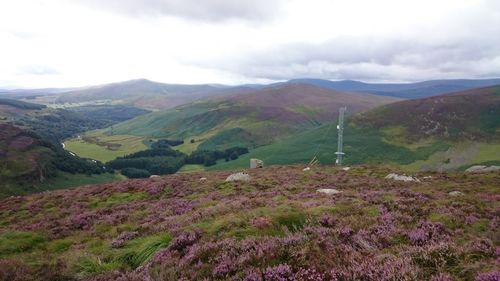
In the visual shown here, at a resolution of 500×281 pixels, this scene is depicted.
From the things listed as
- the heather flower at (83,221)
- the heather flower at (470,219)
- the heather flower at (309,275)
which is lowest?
the heather flower at (83,221)

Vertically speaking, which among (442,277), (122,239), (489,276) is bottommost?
(122,239)

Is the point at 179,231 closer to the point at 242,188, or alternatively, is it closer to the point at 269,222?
the point at 269,222

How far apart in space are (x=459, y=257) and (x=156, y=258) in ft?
26.0

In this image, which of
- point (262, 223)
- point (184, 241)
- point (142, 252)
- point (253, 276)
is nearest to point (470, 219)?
point (262, 223)

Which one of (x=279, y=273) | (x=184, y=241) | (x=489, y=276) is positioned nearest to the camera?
(x=489, y=276)

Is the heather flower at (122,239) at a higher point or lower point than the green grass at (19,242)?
higher

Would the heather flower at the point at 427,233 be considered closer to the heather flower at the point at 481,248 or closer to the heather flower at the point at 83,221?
the heather flower at the point at 481,248

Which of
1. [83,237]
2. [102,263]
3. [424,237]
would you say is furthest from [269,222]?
[83,237]

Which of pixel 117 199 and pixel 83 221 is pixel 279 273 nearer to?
pixel 83 221

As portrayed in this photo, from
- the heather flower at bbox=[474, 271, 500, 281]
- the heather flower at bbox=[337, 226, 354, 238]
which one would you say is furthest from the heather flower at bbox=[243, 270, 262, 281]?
the heather flower at bbox=[474, 271, 500, 281]

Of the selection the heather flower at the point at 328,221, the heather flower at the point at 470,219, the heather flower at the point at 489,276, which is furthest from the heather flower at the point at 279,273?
the heather flower at the point at 470,219

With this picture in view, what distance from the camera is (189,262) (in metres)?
9.70

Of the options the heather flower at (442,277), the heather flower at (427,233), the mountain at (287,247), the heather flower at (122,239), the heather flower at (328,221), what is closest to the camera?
the heather flower at (442,277)

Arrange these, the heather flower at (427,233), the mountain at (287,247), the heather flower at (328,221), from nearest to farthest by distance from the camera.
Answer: the mountain at (287,247) → the heather flower at (427,233) → the heather flower at (328,221)
